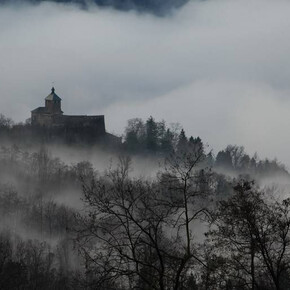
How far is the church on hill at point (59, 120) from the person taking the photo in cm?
14050

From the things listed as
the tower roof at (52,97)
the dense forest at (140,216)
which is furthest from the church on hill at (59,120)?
the dense forest at (140,216)

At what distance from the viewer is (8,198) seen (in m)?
108

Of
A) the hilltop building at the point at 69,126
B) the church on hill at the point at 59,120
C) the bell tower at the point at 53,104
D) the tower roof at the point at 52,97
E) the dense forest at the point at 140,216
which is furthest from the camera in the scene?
the tower roof at the point at 52,97

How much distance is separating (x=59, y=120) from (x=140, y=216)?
130 m

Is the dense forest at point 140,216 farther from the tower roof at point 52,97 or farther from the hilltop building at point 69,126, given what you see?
the tower roof at point 52,97

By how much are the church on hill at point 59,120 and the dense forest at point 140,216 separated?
4298mm

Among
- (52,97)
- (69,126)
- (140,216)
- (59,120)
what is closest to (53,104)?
(52,97)

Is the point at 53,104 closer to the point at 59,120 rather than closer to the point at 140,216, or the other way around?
the point at 59,120

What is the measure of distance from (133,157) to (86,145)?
50.3ft

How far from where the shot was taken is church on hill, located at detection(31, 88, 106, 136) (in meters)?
140

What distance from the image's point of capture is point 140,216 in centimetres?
1384

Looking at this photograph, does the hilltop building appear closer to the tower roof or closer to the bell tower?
the bell tower

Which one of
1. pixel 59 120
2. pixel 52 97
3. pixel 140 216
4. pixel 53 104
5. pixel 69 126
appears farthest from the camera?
pixel 52 97

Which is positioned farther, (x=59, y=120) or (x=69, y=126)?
(x=59, y=120)
